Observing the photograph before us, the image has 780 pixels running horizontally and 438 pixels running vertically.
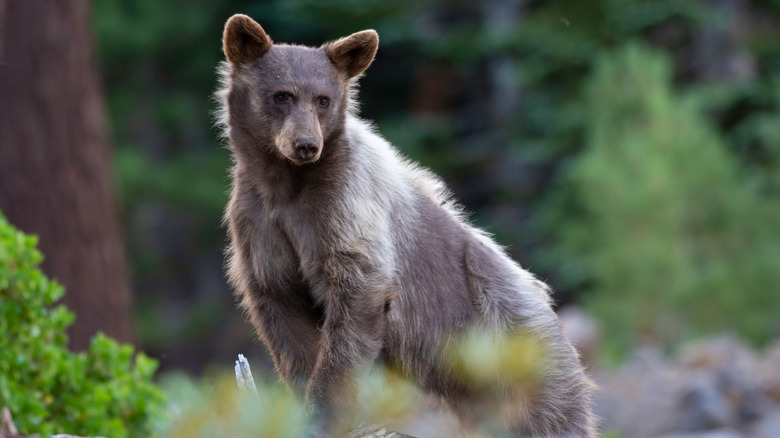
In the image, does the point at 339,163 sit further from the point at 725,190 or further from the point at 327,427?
the point at 725,190

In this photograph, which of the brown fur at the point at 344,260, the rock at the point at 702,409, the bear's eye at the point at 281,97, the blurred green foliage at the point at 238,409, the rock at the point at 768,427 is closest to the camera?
the blurred green foliage at the point at 238,409

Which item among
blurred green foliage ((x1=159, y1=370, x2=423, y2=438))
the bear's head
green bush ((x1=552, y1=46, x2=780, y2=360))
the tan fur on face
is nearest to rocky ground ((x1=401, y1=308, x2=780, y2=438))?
green bush ((x1=552, y1=46, x2=780, y2=360))

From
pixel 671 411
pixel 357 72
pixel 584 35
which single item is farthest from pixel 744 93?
pixel 357 72

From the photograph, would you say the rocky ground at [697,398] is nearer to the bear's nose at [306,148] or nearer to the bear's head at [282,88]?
the bear's head at [282,88]

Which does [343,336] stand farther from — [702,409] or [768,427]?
[768,427]

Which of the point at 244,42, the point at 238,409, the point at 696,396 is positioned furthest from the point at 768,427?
the point at 238,409

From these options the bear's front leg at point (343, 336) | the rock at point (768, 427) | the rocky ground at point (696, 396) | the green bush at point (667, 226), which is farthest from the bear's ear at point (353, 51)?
the green bush at point (667, 226)

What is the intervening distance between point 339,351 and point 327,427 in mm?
334

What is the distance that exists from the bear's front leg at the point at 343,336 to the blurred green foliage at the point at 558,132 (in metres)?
8.39

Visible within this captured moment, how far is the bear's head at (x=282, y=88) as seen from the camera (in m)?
4.79

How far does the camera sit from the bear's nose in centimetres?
457

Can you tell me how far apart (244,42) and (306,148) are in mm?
749

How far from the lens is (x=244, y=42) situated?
4.97 meters

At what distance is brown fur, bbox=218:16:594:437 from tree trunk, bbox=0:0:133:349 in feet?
12.8
